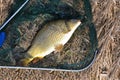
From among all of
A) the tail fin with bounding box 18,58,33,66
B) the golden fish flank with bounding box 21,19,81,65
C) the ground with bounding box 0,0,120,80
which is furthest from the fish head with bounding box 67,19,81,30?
the tail fin with bounding box 18,58,33,66

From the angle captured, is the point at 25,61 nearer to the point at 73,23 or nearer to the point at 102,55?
the point at 73,23

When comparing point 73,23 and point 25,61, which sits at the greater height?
point 73,23

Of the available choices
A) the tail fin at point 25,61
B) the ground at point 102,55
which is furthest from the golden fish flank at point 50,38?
the ground at point 102,55

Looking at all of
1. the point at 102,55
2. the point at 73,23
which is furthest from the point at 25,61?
the point at 102,55

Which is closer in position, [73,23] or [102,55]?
[73,23]

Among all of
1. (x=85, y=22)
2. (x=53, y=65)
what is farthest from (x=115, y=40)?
(x=53, y=65)

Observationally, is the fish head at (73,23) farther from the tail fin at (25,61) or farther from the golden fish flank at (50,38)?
the tail fin at (25,61)

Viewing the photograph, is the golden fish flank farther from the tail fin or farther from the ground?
the ground
